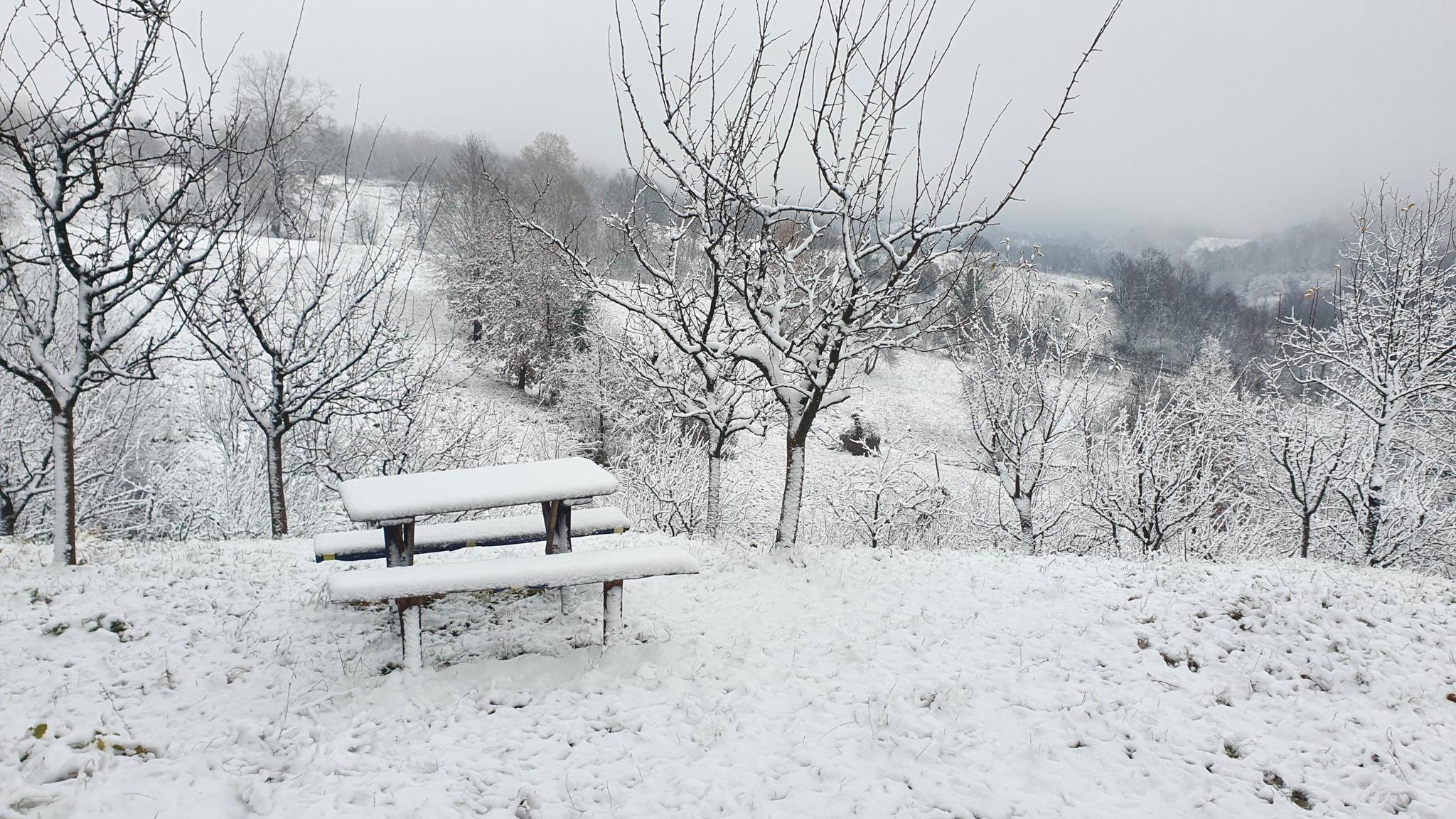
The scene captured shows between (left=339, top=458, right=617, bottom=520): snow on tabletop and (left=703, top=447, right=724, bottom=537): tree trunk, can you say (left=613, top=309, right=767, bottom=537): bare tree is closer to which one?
(left=703, top=447, right=724, bottom=537): tree trunk

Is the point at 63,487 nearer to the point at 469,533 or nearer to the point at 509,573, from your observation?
the point at 469,533

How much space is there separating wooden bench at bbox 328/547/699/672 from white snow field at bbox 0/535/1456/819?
0.33m

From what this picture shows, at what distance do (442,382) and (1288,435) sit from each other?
875 inches

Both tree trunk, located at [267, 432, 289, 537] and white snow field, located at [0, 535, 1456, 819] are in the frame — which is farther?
tree trunk, located at [267, 432, 289, 537]

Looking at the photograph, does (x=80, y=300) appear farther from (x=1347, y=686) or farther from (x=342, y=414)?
(x=1347, y=686)

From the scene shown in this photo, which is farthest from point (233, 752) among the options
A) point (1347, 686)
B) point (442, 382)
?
point (442, 382)

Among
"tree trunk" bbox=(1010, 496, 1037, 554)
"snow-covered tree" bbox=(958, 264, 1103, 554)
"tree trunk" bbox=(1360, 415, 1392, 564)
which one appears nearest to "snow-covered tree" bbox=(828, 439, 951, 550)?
"snow-covered tree" bbox=(958, 264, 1103, 554)

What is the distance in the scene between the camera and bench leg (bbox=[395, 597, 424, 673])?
4316 millimetres

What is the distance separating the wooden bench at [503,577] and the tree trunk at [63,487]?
8.84ft

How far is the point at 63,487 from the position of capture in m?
5.12

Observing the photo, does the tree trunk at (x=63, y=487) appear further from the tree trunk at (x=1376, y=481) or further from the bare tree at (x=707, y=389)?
the tree trunk at (x=1376, y=481)

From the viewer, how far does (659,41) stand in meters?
5.43

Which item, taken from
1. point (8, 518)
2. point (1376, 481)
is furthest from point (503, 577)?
point (1376, 481)

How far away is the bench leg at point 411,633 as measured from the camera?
432 cm
